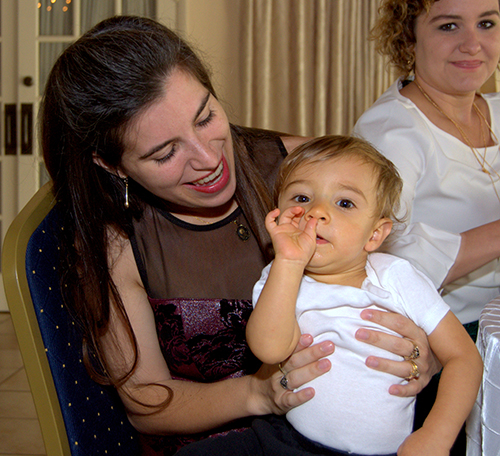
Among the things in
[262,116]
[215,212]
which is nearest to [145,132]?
[215,212]

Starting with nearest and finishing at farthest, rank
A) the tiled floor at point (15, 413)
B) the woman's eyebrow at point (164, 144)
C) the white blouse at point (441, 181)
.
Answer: the woman's eyebrow at point (164, 144)
the white blouse at point (441, 181)
the tiled floor at point (15, 413)

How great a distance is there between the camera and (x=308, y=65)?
4.61m

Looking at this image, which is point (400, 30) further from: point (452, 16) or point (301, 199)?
point (301, 199)

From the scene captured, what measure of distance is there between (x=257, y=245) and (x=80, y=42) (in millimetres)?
695

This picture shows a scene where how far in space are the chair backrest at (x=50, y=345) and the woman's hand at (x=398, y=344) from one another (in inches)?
23.9

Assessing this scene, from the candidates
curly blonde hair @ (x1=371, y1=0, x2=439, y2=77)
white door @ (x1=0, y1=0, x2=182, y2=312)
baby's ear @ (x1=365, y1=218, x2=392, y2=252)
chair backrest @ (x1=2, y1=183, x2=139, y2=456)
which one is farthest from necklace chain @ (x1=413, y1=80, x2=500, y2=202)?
white door @ (x1=0, y1=0, x2=182, y2=312)

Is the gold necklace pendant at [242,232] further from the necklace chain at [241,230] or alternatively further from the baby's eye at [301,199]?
the baby's eye at [301,199]

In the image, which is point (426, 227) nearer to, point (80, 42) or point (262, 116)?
point (80, 42)

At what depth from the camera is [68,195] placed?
133 cm

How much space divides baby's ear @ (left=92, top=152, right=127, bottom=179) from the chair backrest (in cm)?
16

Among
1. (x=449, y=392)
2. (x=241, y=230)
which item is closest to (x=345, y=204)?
(x=449, y=392)

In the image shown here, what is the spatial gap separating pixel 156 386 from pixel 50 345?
339mm

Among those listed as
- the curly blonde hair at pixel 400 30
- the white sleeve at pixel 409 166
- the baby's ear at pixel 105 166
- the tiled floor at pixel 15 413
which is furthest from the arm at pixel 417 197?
the tiled floor at pixel 15 413

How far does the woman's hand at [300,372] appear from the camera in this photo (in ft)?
3.45
